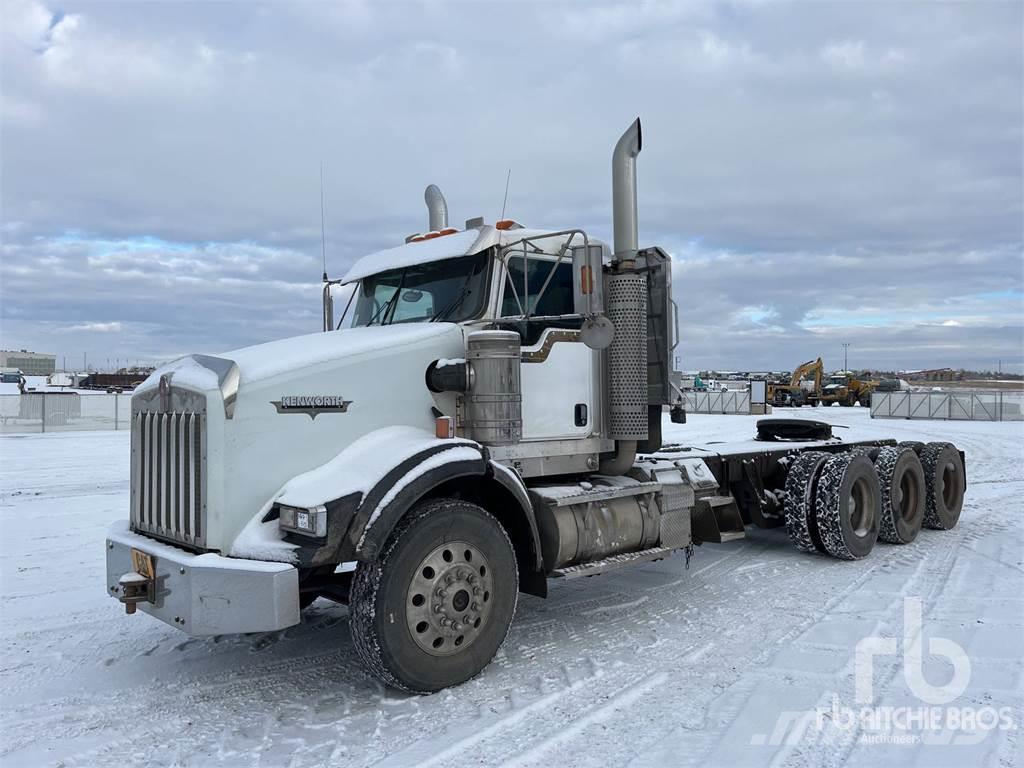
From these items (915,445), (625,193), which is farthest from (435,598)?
(915,445)

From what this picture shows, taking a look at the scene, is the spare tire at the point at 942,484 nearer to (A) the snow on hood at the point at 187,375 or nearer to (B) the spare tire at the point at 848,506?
(B) the spare tire at the point at 848,506

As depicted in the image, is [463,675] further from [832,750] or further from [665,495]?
[665,495]

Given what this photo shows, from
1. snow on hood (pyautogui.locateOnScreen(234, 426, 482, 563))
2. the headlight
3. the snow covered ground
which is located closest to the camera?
the snow covered ground

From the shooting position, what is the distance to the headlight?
391 centimetres

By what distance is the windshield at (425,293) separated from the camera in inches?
217

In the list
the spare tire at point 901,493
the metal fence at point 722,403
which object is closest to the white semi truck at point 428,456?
the spare tire at point 901,493

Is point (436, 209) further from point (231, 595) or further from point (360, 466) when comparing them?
point (231, 595)

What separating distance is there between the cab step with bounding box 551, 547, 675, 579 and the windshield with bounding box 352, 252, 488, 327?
6.19 feet

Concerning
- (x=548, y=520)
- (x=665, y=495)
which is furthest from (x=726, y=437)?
(x=548, y=520)

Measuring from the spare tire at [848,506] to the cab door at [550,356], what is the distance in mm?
3265

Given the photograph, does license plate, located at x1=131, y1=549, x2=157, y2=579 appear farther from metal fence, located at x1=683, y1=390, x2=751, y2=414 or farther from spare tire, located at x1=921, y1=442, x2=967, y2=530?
metal fence, located at x1=683, y1=390, x2=751, y2=414

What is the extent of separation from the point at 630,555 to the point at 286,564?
9.03ft

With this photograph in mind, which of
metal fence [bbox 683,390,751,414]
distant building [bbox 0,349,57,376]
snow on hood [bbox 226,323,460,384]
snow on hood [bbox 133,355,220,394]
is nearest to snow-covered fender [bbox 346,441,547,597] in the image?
snow on hood [bbox 226,323,460,384]

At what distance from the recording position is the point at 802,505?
784cm
